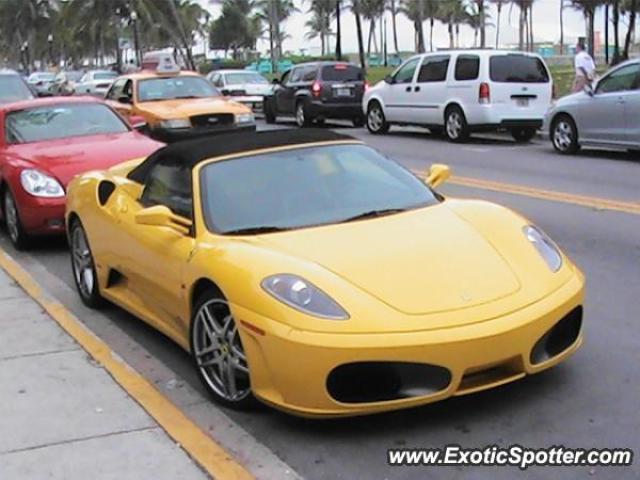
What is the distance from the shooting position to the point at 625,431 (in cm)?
425

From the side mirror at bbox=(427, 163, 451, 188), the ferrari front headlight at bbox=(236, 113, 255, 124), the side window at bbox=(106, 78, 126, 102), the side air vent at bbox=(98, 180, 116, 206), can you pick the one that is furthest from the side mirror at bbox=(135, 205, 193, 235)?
the side window at bbox=(106, 78, 126, 102)

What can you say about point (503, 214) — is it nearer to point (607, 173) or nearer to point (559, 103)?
point (607, 173)

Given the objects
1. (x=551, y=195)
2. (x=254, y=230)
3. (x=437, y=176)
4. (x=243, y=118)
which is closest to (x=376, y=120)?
(x=243, y=118)

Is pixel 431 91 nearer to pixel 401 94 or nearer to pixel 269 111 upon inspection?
pixel 401 94

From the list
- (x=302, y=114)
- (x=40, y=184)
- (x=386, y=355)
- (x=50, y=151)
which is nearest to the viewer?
(x=386, y=355)

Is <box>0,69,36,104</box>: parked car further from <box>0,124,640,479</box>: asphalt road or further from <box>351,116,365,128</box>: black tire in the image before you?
<box>0,124,640,479</box>: asphalt road

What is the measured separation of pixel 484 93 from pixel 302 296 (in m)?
14.4

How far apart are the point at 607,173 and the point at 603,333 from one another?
763cm

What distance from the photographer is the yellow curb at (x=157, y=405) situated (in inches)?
161

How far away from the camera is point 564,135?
614 inches

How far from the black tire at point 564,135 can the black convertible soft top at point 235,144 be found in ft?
33.3

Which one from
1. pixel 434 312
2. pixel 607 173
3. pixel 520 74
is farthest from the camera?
pixel 520 74

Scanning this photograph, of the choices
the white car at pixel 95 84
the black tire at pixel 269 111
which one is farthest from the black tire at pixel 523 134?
the white car at pixel 95 84

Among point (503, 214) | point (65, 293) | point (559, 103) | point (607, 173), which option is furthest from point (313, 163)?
point (559, 103)
